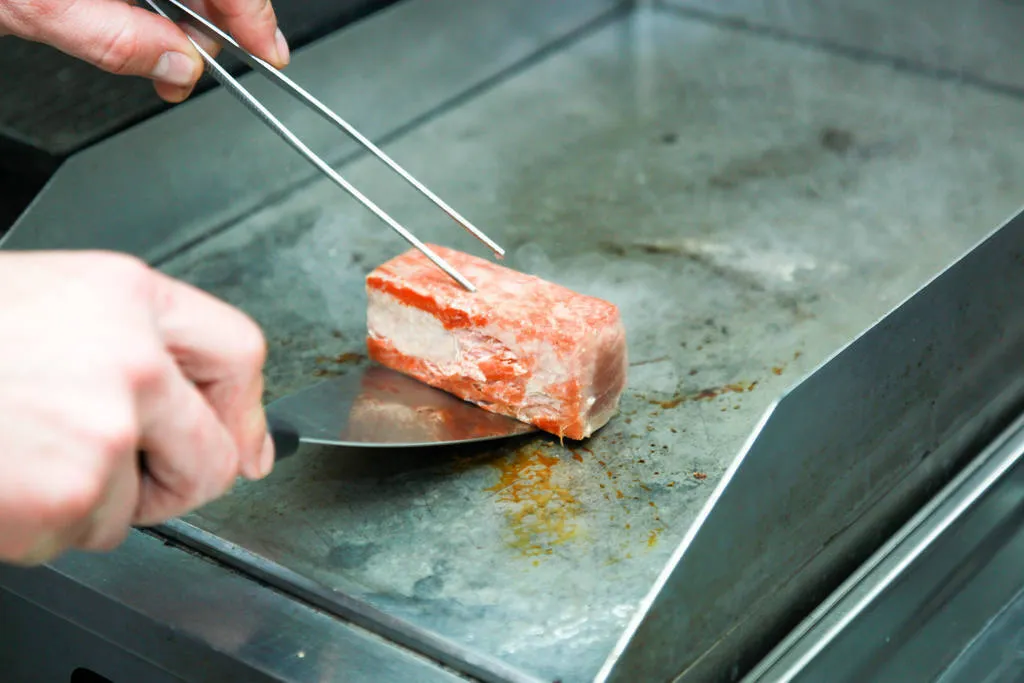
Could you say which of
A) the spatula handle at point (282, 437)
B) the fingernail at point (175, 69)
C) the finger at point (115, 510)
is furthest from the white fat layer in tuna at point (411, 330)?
the finger at point (115, 510)

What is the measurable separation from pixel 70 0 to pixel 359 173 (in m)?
0.78

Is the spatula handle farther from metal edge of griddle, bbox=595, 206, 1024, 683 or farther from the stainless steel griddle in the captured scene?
metal edge of griddle, bbox=595, 206, 1024, 683

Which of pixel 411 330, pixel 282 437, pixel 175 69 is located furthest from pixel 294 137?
pixel 282 437

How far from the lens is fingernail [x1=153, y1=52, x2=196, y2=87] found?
62.8 inches

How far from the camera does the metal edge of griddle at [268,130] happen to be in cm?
195

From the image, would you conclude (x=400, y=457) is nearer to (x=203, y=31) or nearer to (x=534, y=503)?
(x=534, y=503)

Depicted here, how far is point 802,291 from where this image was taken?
188cm

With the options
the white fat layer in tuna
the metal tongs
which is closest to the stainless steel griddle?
the white fat layer in tuna

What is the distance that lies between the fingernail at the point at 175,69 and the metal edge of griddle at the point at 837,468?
0.91m

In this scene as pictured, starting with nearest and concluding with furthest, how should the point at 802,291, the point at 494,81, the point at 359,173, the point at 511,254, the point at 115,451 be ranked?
the point at 115,451
the point at 802,291
the point at 511,254
the point at 359,173
the point at 494,81

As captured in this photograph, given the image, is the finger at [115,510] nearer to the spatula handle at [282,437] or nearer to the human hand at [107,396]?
the human hand at [107,396]

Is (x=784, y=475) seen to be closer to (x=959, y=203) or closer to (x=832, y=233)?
(x=832, y=233)

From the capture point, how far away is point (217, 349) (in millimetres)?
930

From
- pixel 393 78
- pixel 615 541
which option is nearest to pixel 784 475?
pixel 615 541
